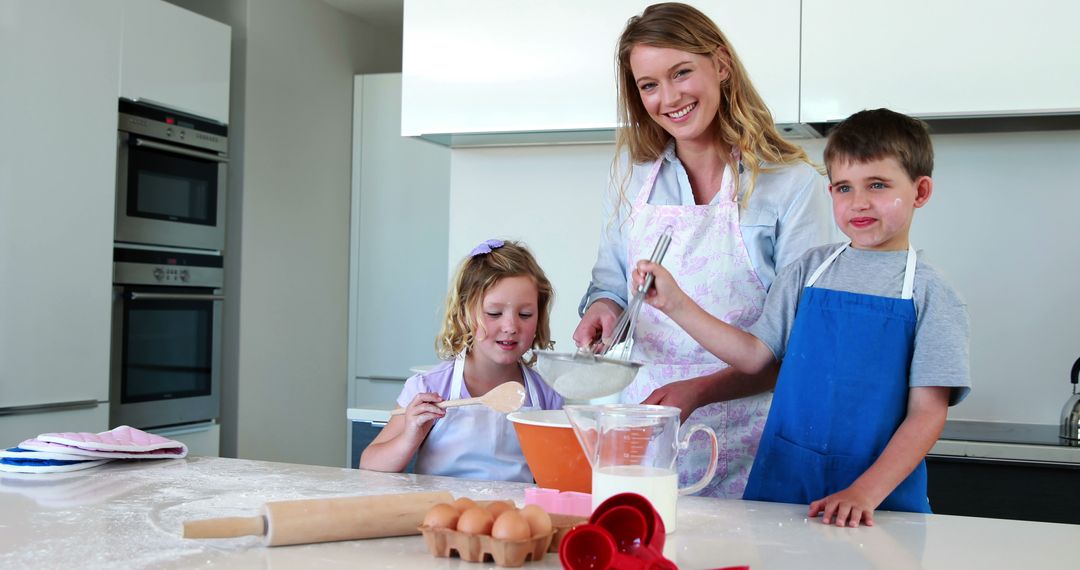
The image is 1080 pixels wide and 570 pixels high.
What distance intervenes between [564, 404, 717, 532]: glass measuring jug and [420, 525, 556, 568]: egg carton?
10 cm

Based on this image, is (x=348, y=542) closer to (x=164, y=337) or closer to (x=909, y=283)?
(x=909, y=283)

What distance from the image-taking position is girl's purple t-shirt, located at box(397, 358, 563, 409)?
65.8 inches

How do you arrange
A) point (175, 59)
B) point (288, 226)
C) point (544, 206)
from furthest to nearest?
point (288, 226), point (175, 59), point (544, 206)

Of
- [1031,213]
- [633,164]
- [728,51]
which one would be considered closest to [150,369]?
[633,164]

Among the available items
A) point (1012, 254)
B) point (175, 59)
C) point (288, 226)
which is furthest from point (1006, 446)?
point (288, 226)

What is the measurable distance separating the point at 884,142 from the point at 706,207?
0.34 m

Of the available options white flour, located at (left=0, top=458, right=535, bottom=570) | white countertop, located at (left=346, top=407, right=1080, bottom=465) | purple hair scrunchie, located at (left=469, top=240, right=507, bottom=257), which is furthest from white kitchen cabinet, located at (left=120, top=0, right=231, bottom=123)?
white countertop, located at (left=346, top=407, right=1080, bottom=465)

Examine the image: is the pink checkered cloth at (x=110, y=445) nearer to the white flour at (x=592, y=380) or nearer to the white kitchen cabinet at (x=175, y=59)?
the white flour at (x=592, y=380)

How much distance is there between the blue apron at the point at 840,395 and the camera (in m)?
1.29

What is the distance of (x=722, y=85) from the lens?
1.56 m

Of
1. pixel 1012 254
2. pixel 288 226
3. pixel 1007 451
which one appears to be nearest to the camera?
pixel 1007 451

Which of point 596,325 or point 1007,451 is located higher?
point 596,325

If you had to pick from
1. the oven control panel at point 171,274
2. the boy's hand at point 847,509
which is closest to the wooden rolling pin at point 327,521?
the boy's hand at point 847,509

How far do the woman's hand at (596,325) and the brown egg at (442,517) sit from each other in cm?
58
